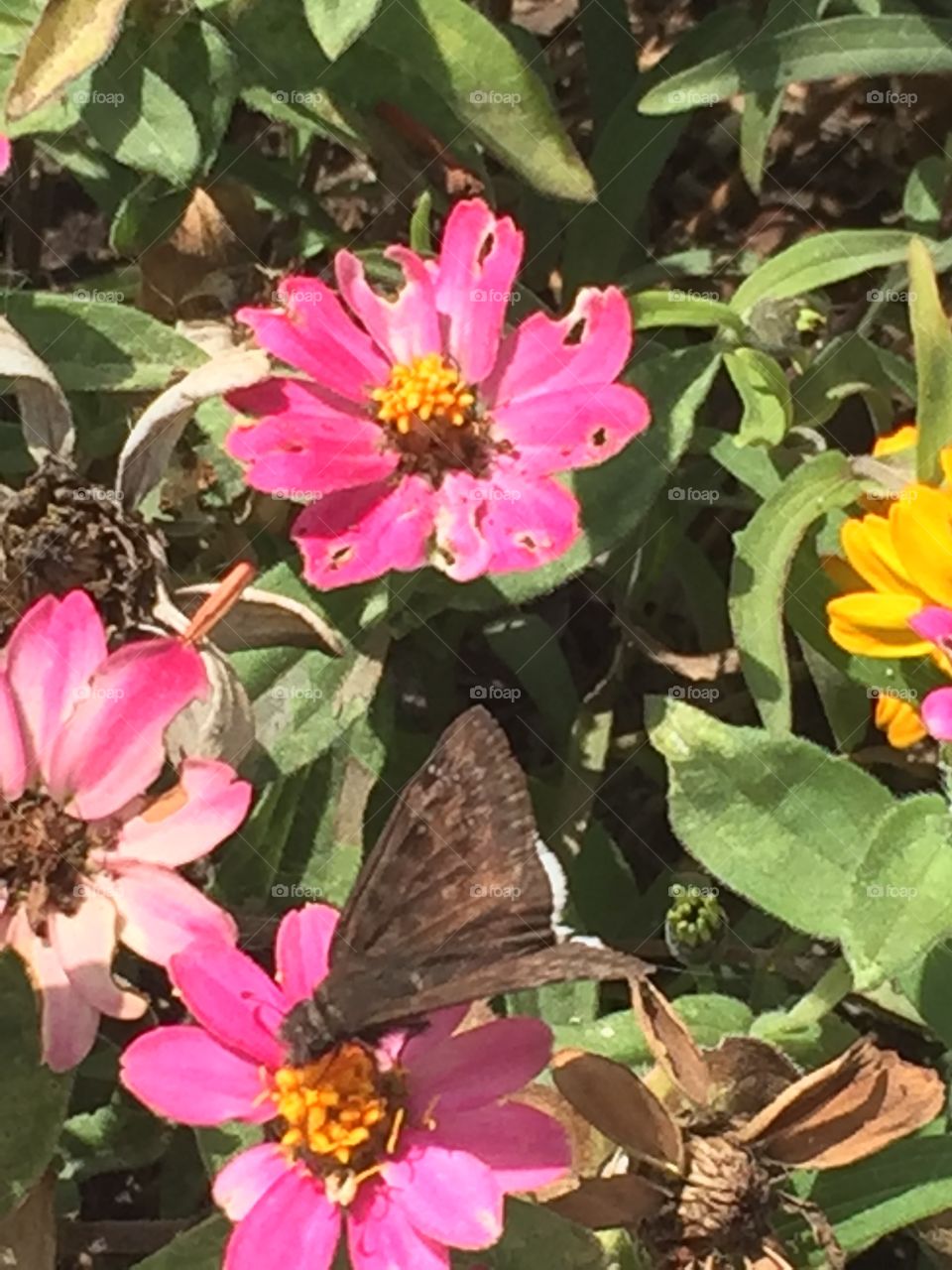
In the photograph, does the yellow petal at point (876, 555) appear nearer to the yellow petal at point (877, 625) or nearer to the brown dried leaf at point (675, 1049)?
the yellow petal at point (877, 625)

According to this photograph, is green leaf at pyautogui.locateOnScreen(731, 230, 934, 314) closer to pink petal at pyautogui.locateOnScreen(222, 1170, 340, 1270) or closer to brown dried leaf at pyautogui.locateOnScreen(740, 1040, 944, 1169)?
brown dried leaf at pyautogui.locateOnScreen(740, 1040, 944, 1169)

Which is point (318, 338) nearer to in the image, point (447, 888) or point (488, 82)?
point (488, 82)

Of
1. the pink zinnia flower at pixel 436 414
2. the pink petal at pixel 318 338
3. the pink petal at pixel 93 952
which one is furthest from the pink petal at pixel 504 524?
the pink petal at pixel 93 952

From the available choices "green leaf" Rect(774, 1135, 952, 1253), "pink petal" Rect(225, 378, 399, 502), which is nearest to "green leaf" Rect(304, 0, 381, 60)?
"pink petal" Rect(225, 378, 399, 502)

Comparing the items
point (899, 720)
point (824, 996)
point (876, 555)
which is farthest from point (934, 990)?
point (876, 555)

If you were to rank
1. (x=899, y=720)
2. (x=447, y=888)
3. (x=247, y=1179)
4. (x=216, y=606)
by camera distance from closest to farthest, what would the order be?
(x=447, y=888) < (x=247, y=1179) < (x=216, y=606) < (x=899, y=720)

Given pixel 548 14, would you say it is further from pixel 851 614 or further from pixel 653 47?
pixel 851 614
